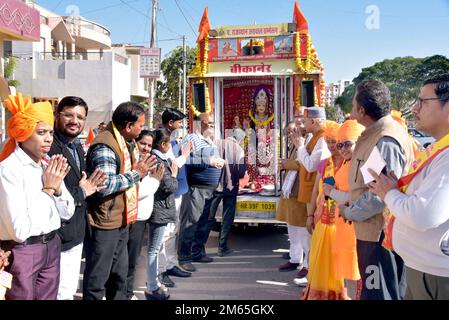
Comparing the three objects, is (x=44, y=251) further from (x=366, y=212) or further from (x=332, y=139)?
(x=332, y=139)

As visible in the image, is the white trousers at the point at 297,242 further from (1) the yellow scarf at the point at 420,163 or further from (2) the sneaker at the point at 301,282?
(1) the yellow scarf at the point at 420,163

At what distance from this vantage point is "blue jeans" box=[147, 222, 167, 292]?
370 cm

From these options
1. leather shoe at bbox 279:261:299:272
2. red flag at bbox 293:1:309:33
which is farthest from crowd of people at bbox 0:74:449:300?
red flag at bbox 293:1:309:33

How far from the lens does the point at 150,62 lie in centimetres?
772

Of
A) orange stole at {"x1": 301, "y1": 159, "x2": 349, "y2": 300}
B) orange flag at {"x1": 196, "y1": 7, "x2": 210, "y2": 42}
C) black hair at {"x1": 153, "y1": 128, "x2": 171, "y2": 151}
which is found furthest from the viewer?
orange flag at {"x1": 196, "y1": 7, "x2": 210, "y2": 42}

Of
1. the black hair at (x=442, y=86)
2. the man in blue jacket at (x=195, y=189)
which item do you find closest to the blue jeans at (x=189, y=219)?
the man in blue jacket at (x=195, y=189)

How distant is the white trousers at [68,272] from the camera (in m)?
2.56

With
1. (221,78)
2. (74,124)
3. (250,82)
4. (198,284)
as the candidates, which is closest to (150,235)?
(198,284)

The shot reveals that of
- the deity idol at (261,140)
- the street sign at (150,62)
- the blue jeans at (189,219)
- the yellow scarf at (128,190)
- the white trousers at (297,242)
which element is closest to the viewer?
the yellow scarf at (128,190)

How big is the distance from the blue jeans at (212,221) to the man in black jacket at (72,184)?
94.4 inches

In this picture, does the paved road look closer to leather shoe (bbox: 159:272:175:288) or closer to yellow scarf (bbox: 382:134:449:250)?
leather shoe (bbox: 159:272:175:288)

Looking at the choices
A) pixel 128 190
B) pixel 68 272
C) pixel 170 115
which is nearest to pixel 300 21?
pixel 170 115

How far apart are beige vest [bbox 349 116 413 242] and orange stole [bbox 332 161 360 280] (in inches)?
15.0

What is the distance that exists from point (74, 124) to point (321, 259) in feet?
6.55
